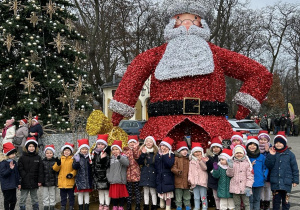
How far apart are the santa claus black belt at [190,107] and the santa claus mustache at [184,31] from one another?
1075mm

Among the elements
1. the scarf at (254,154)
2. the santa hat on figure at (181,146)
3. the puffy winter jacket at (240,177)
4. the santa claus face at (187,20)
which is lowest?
the puffy winter jacket at (240,177)

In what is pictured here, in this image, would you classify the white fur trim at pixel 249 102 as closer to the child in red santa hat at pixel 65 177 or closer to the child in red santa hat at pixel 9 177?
the child in red santa hat at pixel 65 177

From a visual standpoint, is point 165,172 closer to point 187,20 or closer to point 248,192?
point 248,192

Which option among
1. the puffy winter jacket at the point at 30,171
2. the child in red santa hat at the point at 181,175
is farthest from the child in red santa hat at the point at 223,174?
the puffy winter jacket at the point at 30,171

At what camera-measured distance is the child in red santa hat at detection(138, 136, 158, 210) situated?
17.7ft

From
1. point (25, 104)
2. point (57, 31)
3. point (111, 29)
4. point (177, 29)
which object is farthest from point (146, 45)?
point (177, 29)

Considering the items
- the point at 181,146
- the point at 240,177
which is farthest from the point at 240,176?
the point at 181,146

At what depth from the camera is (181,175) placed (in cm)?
535

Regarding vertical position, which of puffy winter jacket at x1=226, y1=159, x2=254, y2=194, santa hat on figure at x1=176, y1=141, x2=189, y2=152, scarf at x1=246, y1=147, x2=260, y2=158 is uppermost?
santa hat on figure at x1=176, y1=141, x2=189, y2=152

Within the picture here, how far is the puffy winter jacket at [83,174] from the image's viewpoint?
5.33 metres

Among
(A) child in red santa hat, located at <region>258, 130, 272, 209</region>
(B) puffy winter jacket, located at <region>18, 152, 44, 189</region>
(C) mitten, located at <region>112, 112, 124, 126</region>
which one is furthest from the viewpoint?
(C) mitten, located at <region>112, 112, 124, 126</region>

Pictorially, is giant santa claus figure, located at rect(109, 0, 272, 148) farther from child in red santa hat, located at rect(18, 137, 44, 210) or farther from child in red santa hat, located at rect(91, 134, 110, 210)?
child in red santa hat, located at rect(18, 137, 44, 210)

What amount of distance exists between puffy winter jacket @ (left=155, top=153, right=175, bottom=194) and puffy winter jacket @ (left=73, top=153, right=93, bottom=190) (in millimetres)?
1004

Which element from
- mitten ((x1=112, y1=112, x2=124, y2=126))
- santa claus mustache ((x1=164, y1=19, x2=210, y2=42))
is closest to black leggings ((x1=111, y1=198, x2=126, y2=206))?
mitten ((x1=112, y1=112, x2=124, y2=126))
